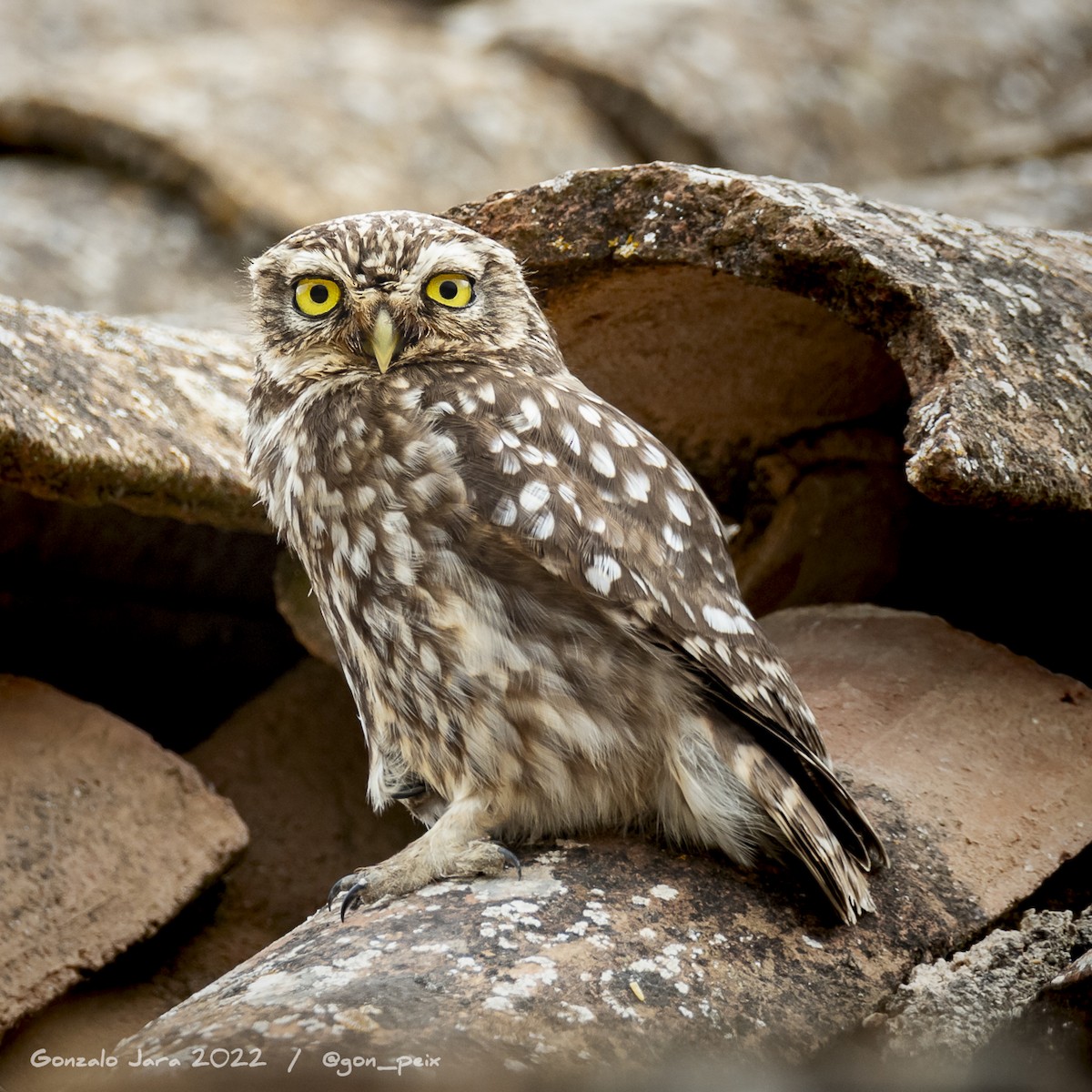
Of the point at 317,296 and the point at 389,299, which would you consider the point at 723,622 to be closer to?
the point at 389,299

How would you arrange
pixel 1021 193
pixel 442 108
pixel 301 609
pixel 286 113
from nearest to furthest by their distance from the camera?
pixel 301 609
pixel 1021 193
pixel 286 113
pixel 442 108

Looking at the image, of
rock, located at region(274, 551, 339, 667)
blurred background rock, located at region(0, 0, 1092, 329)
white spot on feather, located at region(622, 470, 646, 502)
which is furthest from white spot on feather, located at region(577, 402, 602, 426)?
blurred background rock, located at region(0, 0, 1092, 329)

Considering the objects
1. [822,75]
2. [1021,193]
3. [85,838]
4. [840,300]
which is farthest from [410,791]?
[822,75]

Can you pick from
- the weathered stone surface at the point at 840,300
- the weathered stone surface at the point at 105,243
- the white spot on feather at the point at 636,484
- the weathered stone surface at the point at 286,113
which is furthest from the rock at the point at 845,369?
the weathered stone surface at the point at 286,113

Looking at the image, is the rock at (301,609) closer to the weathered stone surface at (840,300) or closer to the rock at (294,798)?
the rock at (294,798)

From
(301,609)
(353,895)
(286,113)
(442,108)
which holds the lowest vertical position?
(353,895)

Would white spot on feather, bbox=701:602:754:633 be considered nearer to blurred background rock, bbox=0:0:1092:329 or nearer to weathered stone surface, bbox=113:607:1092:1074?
weathered stone surface, bbox=113:607:1092:1074

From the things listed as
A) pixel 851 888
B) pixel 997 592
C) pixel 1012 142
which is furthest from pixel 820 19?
pixel 851 888
